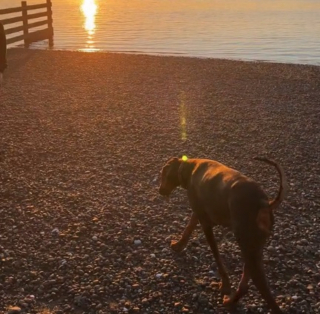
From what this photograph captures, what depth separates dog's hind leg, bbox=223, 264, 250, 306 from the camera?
4.04 meters

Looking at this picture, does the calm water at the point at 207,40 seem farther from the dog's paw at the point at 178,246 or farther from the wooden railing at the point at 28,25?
the dog's paw at the point at 178,246

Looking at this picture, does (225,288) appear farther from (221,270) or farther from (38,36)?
(38,36)

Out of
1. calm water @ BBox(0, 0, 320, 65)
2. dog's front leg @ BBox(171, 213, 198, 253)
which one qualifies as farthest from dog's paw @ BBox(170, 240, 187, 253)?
calm water @ BBox(0, 0, 320, 65)

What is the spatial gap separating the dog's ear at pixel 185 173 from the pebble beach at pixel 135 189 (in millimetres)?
758

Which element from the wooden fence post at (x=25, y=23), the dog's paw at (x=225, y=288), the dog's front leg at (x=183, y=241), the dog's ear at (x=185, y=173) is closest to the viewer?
the dog's paw at (x=225, y=288)

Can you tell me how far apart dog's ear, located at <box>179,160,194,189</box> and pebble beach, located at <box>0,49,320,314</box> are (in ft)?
2.49

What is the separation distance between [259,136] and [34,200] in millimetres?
4485

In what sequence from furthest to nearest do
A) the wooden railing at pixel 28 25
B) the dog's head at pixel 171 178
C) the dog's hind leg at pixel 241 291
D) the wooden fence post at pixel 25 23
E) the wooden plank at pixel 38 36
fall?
the wooden plank at pixel 38 36, the wooden fence post at pixel 25 23, the wooden railing at pixel 28 25, the dog's head at pixel 171 178, the dog's hind leg at pixel 241 291

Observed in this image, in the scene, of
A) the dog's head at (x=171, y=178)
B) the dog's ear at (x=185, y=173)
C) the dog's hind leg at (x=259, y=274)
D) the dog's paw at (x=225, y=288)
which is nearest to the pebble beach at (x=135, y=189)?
the dog's paw at (x=225, y=288)

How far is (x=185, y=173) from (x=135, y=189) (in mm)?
2211

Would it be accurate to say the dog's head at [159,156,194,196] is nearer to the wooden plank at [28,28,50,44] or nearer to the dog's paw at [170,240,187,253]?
the dog's paw at [170,240,187,253]

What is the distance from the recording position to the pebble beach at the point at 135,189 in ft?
14.9

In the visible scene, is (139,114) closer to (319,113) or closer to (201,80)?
(319,113)

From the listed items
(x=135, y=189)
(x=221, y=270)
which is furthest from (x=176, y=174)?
(x=135, y=189)
